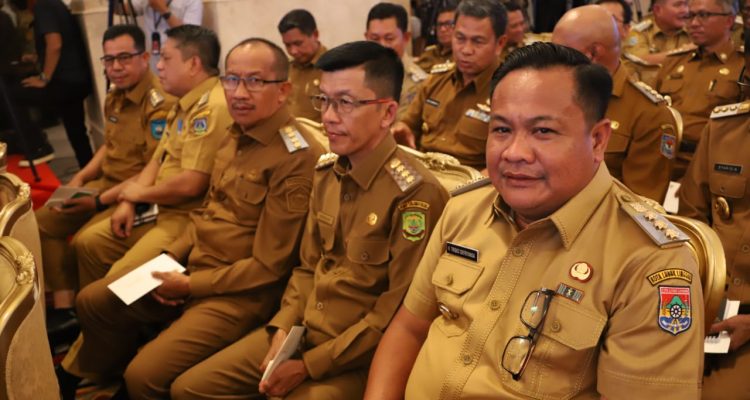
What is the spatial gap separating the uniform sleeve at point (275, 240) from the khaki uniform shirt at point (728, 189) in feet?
3.99

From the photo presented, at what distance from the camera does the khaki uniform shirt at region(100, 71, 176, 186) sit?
11.2ft

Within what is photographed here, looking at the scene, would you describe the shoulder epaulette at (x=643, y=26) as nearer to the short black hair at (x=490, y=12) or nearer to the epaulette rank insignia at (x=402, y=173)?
the short black hair at (x=490, y=12)

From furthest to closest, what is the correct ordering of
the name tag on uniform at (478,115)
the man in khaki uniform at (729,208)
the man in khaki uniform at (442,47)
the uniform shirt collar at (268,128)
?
the man in khaki uniform at (442,47) → the name tag on uniform at (478,115) → the uniform shirt collar at (268,128) → the man in khaki uniform at (729,208)

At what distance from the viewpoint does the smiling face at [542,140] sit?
1.24m

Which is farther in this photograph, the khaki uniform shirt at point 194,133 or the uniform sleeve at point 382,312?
the khaki uniform shirt at point 194,133

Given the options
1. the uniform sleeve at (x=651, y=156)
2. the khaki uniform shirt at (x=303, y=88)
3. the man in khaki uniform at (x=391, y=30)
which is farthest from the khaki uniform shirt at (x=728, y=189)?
the khaki uniform shirt at (x=303, y=88)

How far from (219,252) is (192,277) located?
14 centimetres

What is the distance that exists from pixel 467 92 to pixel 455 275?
186 cm

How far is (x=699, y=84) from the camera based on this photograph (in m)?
3.48

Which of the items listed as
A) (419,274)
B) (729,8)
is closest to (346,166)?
(419,274)

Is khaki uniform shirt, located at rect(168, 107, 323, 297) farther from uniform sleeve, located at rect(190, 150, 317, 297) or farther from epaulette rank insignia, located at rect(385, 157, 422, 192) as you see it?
epaulette rank insignia, located at rect(385, 157, 422, 192)

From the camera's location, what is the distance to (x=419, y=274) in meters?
1.55

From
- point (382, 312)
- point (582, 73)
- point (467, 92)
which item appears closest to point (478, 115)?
point (467, 92)

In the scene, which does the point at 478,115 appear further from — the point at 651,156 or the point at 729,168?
the point at 729,168
